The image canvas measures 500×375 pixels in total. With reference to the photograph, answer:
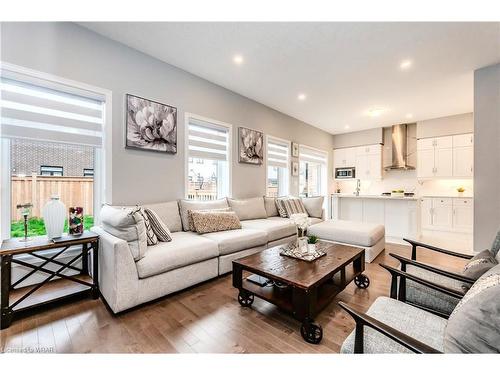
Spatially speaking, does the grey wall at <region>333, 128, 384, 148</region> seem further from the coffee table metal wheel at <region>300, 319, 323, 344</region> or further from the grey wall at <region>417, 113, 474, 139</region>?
the coffee table metal wheel at <region>300, 319, 323, 344</region>

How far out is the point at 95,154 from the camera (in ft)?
8.68

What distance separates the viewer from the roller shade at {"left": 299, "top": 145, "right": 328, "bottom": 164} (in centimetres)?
584

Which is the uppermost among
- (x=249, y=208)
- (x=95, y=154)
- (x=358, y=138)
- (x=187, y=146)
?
(x=358, y=138)

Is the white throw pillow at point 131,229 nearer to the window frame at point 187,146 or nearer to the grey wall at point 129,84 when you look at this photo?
the grey wall at point 129,84

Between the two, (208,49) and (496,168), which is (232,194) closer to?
(208,49)

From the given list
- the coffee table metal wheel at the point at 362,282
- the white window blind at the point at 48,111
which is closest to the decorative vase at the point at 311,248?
the coffee table metal wheel at the point at 362,282

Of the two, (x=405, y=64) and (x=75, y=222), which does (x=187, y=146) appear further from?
(x=405, y=64)

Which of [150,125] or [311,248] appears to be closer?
[311,248]

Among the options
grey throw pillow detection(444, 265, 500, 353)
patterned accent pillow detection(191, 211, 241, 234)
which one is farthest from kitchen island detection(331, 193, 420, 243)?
grey throw pillow detection(444, 265, 500, 353)

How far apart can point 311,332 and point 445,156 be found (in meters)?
6.07

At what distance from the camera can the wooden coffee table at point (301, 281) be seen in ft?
5.20

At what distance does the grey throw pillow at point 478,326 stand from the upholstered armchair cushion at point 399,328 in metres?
0.21

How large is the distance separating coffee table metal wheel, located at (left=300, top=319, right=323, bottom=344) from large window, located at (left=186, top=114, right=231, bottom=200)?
2.45m

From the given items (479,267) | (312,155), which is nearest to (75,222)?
(479,267)
